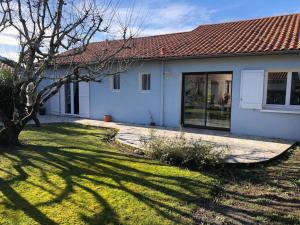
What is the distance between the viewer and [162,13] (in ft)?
39.4

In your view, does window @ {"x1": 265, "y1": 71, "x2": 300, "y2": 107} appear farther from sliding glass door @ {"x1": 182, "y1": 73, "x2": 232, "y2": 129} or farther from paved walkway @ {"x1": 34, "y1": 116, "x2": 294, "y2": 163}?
sliding glass door @ {"x1": 182, "y1": 73, "x2": 232, "y2": 129}

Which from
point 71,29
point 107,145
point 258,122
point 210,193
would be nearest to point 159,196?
point 210,193

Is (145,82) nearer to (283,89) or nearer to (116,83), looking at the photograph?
(116,83)

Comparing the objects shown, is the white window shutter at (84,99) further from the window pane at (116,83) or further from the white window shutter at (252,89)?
the white window shutter at (252,89)

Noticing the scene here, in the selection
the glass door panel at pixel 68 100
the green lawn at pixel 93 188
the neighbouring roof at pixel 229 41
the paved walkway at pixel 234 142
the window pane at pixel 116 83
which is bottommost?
the green lawn at pixel 93 188

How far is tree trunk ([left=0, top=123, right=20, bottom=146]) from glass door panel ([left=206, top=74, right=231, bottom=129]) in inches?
308

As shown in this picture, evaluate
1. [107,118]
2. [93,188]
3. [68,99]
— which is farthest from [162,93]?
[93,188]

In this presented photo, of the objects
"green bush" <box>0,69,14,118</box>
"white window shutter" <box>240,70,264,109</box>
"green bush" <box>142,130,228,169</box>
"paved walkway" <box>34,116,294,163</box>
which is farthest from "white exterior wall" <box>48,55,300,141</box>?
"green bush" <box>142,130,228,169</box>

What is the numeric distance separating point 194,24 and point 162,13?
6.87m

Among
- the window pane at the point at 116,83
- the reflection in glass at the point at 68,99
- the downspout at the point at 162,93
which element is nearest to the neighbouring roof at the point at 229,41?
the downspout at the point at 162,93

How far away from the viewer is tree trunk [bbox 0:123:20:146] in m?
8.53

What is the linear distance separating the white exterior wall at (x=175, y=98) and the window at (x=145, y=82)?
0.83ft

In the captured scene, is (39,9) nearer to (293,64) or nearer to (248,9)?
(293,64)

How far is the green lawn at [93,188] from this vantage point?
4.45 meters
